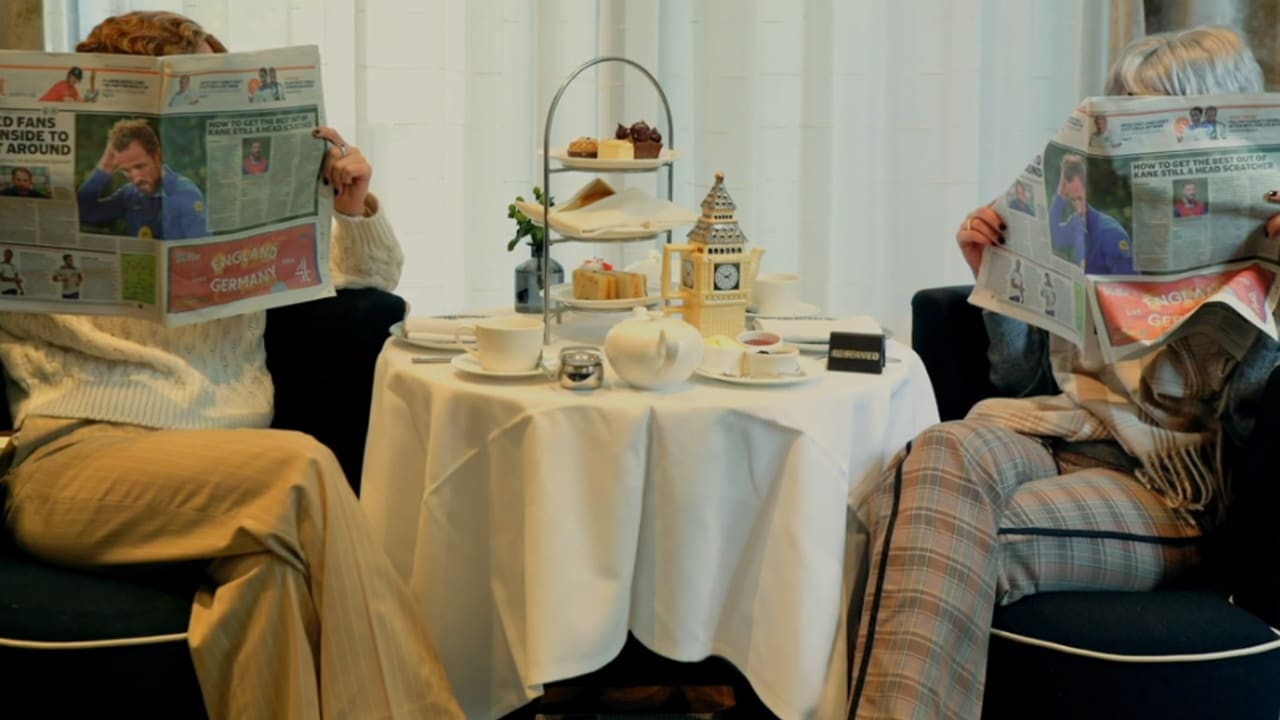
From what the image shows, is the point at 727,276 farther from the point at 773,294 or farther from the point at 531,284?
the point at 531,284

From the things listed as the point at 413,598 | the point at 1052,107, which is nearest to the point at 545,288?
the point at 413,598

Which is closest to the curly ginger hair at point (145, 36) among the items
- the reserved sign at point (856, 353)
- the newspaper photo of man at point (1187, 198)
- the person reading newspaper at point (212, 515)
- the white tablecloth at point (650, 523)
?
the person reading newspaper at point (212, 515)

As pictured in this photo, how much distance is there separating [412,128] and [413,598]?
1.64m

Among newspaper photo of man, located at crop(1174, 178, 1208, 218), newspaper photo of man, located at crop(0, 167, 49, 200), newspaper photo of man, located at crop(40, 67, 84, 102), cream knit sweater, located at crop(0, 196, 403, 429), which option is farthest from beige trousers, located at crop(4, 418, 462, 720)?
newspaper photo of man, located at crop(1174, 178, 1208, 218)

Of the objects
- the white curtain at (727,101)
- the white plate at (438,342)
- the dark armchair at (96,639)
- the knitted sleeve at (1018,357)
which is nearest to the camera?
the dark armchair at (96,639)

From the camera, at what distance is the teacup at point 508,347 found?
1813 millimetres

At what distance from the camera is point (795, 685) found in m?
1.71

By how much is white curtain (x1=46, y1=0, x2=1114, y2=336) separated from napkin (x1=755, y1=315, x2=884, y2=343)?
1180 mm

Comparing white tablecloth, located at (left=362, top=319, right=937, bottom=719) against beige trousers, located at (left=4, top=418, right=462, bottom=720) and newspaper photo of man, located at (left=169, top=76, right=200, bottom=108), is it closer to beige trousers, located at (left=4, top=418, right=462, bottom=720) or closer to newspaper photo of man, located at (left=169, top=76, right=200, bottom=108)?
beige trousers, located at (left=4, top=418, right=462, bottom=720)

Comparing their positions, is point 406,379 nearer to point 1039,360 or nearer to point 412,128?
point 1039,360

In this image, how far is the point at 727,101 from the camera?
3.29 metres

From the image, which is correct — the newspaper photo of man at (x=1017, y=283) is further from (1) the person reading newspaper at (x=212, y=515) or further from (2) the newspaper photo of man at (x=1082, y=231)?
(1) the person reading newspaper at (x=212, y=515)

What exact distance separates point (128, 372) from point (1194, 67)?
1.51 metres

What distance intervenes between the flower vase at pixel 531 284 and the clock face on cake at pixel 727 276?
0.33 m
